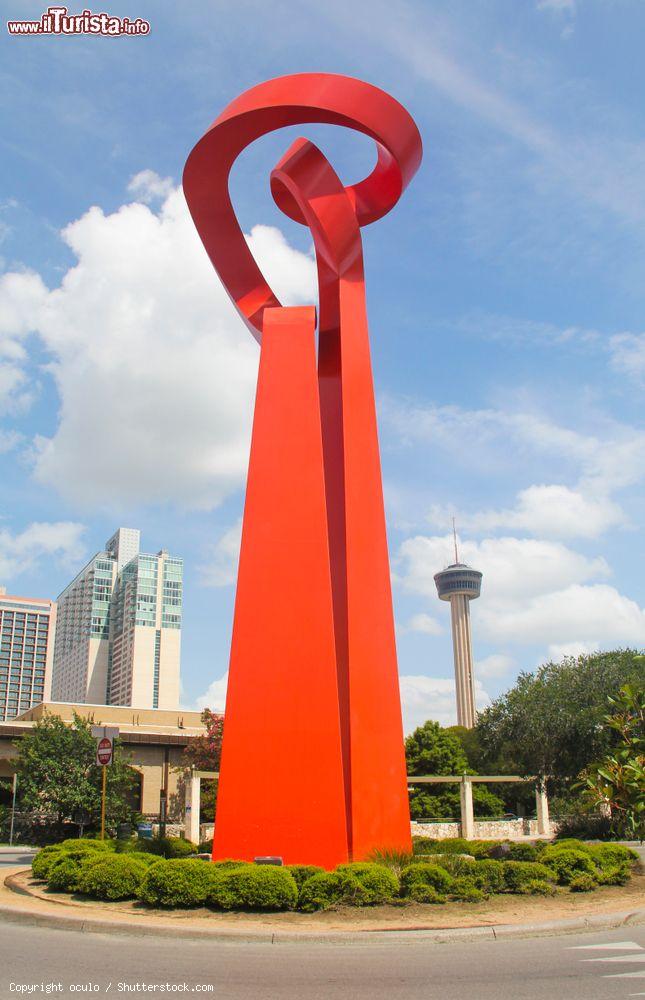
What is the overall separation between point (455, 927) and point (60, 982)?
13.6ft

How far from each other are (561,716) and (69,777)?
18.2 meters

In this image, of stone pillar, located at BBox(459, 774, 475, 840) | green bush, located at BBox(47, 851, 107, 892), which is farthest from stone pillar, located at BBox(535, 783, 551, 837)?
green bush, located at BBox(47, 851, 107, 892)

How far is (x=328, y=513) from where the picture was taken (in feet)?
50.4

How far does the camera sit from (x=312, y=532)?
44.7 feet

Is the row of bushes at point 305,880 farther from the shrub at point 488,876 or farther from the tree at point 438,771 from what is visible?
the tree at point 438,771

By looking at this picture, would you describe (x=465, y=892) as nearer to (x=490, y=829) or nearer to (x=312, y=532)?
(x=312, y=532)

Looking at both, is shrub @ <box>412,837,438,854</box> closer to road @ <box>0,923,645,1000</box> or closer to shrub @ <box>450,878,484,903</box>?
shrub @ <box>450,878,484,903</box>

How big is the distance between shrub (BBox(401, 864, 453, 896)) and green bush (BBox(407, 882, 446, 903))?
0.27 ft

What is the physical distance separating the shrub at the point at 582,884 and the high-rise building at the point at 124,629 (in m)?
116

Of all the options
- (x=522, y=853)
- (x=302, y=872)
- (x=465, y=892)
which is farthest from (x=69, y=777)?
(x=465, y=892)

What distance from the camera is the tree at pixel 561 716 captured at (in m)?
30.8

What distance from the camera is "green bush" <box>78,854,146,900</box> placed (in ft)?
33.7

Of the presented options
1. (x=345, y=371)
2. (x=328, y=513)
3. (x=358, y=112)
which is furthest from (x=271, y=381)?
(x=358, y=112)

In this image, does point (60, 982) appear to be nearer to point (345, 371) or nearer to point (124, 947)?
point (124, 947)
